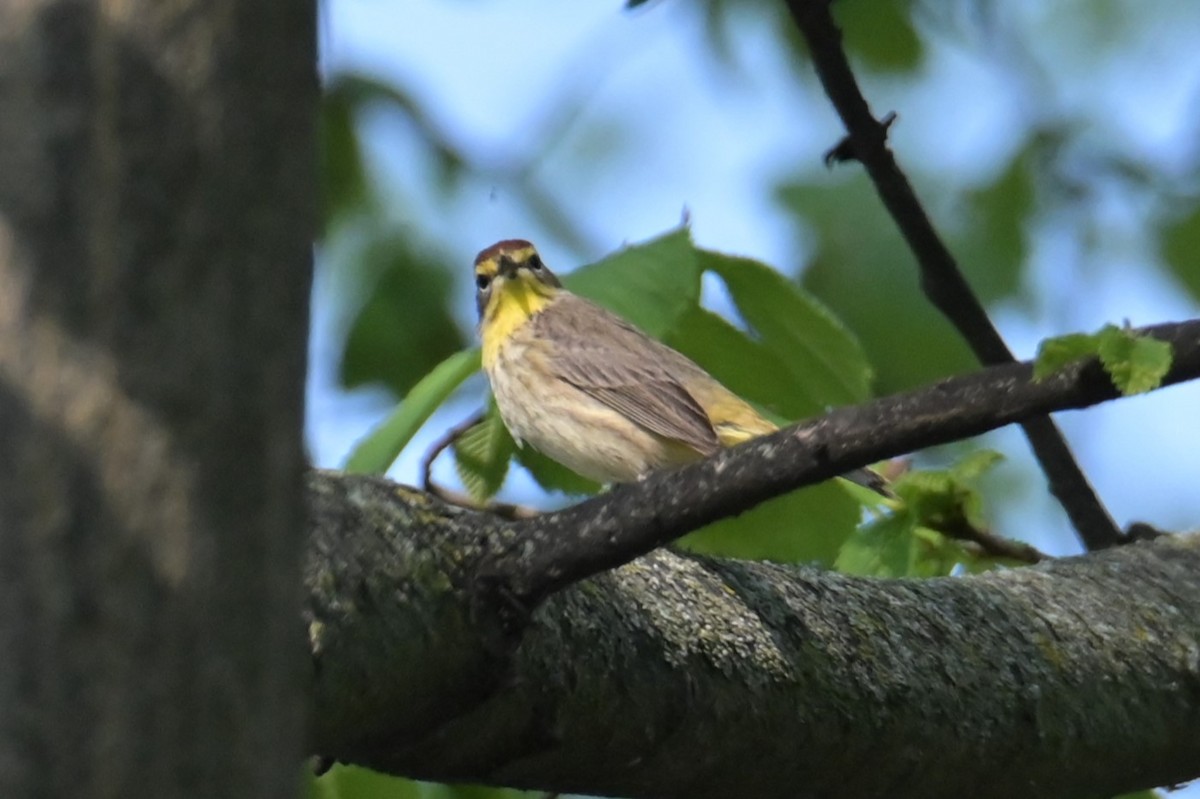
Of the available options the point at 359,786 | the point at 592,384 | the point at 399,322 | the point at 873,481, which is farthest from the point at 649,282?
the point at 592,384

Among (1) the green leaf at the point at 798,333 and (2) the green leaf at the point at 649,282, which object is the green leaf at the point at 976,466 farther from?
(2) the green leaf at the point at 649,282

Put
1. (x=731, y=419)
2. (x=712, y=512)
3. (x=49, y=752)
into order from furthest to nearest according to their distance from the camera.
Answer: (x=731, y=419), (x=712, y=512), (x=49, y=752)

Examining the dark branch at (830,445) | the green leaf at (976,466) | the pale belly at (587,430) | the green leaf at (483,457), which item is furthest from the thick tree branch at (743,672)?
the pale belly at (587,430)

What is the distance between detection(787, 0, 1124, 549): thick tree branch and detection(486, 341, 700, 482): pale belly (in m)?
1.91

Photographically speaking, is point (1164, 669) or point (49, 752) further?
point (1164, 669)

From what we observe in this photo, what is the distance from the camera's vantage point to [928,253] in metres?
4.02

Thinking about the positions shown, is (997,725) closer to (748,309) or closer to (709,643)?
(709,643)

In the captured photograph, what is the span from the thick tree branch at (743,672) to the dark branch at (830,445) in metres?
0.13

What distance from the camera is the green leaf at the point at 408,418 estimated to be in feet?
11.1

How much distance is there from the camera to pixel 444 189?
4.50m

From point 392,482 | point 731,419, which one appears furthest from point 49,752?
point 731,419

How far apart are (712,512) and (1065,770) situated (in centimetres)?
133

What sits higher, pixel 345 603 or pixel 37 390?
pixel 345 603

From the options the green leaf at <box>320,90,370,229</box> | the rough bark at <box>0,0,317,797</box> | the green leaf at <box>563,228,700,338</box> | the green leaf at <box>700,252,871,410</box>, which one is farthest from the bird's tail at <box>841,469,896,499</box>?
the rough bark at <box>0,0,317,797</box>
